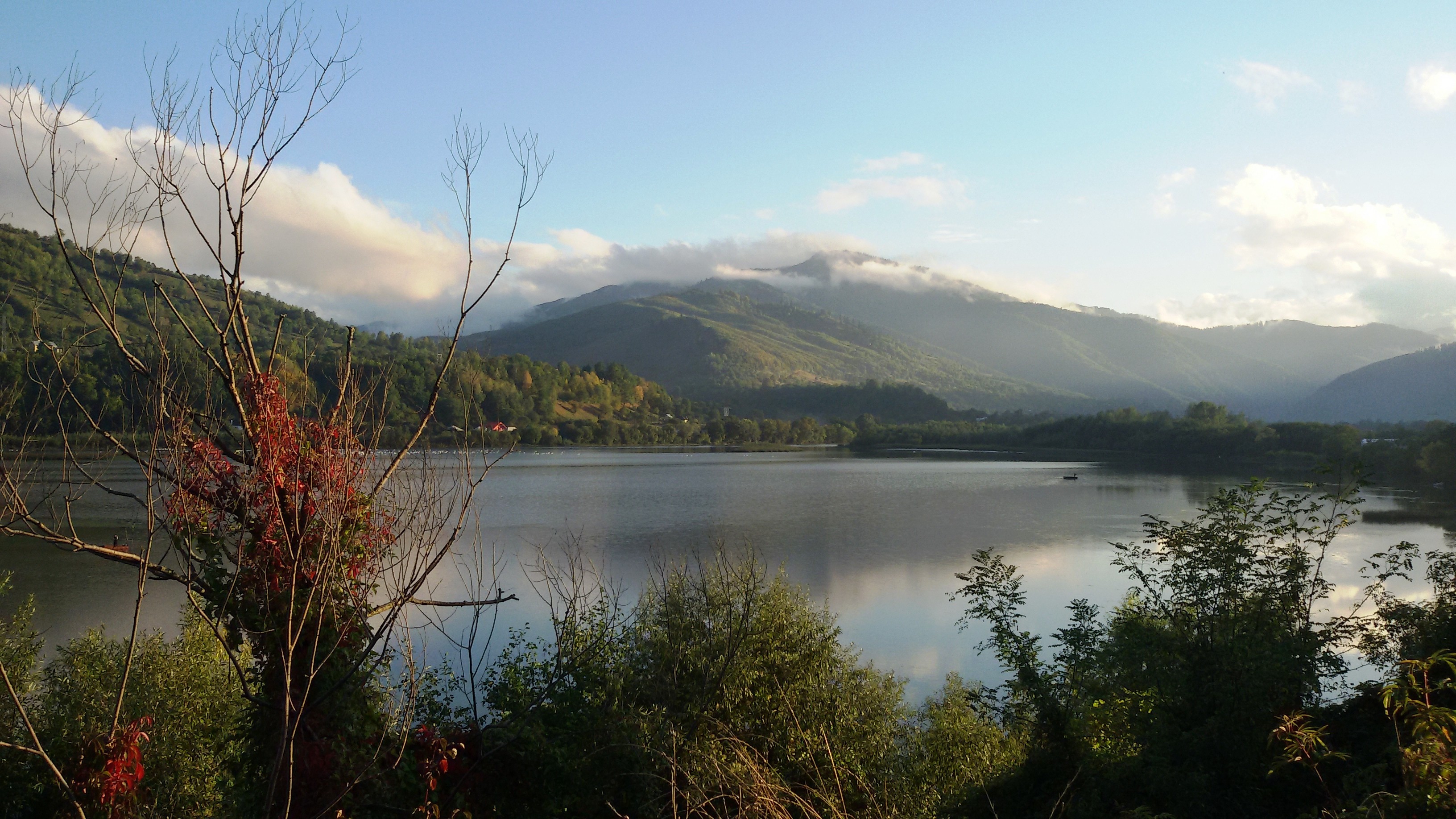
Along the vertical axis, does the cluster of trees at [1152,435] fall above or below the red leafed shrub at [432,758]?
above

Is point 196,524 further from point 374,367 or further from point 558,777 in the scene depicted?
point 558,777

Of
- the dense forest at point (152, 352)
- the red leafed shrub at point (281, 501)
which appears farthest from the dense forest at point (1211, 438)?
the red leafed shrub at point (281, 501)

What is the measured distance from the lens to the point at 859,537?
4241 cm

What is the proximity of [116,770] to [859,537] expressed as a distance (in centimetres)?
3814

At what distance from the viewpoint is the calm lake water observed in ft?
85.3

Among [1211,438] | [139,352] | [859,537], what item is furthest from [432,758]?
[1211,438]

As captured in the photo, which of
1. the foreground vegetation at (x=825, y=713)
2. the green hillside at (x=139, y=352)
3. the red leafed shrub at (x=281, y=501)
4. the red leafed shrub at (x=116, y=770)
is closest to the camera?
the red leafed shrub at (x=281, y=501)

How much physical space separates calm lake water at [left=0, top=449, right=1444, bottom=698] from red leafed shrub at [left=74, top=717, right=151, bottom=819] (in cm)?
548

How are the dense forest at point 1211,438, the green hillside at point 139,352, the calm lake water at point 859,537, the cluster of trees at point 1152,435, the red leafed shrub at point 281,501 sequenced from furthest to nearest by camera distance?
the cluster of trees at point 1152,435, the dense forest at point 1211,438, the calm lake water at point 859,537, the green hillside at point 139,352, the red leafed shrub at point 281,501

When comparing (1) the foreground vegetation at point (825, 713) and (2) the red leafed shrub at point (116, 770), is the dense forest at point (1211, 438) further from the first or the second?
(2) the red leafed shrub at point (116, 770)

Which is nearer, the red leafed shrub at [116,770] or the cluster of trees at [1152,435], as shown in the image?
the red leafed shrub at [116,770]

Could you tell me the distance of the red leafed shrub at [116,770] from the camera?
5.92 metres

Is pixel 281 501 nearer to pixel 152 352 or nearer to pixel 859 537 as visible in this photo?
pixel 152 352

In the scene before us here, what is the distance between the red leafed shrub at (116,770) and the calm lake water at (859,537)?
216 inches
